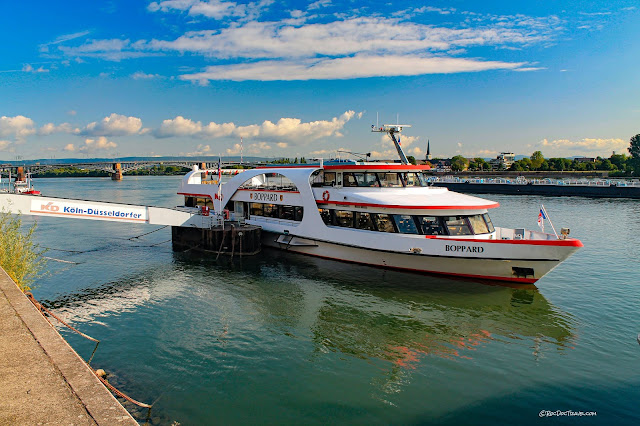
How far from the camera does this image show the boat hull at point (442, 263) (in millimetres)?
17969

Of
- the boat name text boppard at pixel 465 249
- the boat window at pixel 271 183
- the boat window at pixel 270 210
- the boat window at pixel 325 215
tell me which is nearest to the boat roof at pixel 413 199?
the boat window at pixel 325 215

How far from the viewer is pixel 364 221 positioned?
2145 centimetres

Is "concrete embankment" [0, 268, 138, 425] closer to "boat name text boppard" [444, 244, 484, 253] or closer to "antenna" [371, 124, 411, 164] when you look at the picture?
"boat name text boppard" [444, 244, 484, 253]

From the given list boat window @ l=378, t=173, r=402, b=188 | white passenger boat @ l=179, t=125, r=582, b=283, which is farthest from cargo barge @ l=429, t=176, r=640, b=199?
boat window @ l=378, t=173, r=402, b=188

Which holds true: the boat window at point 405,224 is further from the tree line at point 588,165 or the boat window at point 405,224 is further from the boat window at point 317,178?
the tree line at point 588,165

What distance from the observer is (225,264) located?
24.1 m

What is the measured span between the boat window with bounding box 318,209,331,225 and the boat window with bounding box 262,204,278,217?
14.0ft

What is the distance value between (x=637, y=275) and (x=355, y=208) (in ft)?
48.3

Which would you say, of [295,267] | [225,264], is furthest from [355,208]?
[225,264]

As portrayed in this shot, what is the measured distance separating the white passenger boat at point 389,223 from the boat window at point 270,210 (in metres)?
0.07

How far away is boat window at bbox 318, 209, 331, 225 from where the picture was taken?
23.3 m

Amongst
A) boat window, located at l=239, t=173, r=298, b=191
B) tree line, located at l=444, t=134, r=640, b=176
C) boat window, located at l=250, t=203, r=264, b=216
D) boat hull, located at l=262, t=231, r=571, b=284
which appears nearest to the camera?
boat hull, located at l=262, t=231, r=571, b=284

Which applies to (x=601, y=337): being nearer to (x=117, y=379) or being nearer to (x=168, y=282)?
(x=117, y=379)

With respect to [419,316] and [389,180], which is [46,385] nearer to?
[419,316]
